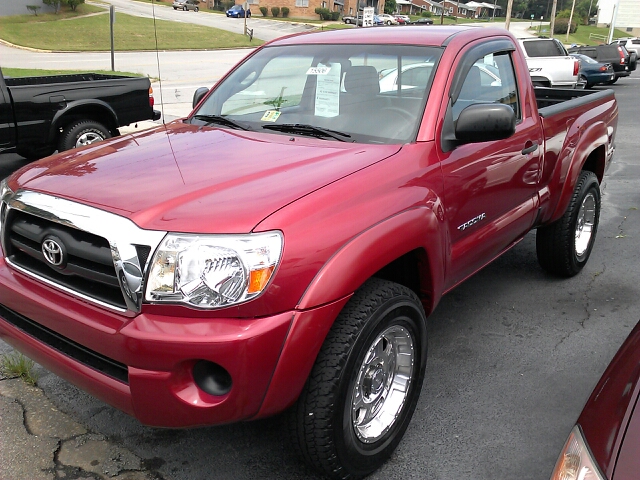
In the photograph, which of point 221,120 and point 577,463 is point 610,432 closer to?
point 577,463

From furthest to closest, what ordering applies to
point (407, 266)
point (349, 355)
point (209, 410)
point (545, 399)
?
point (545, 399), point (407, 266), point (349, 355), point (209, 410)

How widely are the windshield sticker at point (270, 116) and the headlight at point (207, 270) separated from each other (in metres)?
1.35

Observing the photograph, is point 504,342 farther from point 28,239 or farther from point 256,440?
point 28,239

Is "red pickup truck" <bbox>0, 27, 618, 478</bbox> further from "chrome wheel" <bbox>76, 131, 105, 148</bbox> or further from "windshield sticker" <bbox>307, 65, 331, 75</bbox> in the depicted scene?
"chrome wheel" <bbox>76, 131, 105, 148</bbox>

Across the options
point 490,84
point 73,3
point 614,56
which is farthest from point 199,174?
point 73,3

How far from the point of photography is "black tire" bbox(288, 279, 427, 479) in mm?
2211

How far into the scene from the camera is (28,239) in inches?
97.1

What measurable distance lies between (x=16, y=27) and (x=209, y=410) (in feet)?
135

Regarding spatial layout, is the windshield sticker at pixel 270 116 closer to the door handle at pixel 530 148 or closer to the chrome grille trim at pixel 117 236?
the chrome grille trim at pixel 117 236

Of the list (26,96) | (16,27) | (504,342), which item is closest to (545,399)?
(504,342)

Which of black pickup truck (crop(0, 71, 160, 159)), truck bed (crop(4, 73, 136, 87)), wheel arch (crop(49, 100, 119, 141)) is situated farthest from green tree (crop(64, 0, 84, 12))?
wheel arch (crop(49, 100, 119, 141))

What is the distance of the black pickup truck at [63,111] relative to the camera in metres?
6.81

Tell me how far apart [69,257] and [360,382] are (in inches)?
48.0

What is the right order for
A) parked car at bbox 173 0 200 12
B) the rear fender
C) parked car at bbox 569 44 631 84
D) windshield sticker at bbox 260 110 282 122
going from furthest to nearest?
parked car at bbox 173 0 200 12 → parked car at bbox 569 44 631 84 → the rear fender → windshield sticker at bbox 260 110 282 122
